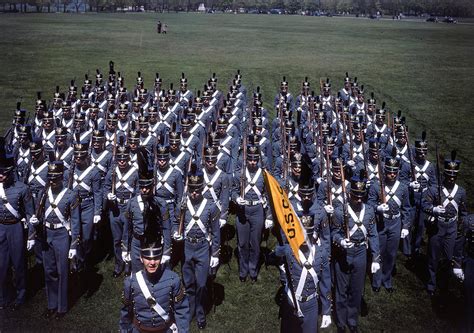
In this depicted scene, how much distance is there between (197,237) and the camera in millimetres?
8242

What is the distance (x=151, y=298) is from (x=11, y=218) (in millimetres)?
4416

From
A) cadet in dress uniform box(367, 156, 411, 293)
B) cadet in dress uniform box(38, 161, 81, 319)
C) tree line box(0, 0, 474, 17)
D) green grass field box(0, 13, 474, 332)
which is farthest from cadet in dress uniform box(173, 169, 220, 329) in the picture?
tree line box(0, 0, 474, 17)

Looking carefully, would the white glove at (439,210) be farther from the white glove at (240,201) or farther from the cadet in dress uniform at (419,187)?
the white glove at (240,201)

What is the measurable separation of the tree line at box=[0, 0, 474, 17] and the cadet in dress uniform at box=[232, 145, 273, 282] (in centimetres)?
9527

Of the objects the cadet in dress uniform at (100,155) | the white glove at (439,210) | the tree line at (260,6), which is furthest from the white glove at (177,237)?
the tree line at (260,6)

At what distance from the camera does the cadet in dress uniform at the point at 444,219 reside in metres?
9.73

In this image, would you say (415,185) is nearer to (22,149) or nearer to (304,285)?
(304,285)

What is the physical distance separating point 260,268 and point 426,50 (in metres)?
57.3

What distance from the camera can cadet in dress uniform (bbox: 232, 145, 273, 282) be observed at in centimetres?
1012

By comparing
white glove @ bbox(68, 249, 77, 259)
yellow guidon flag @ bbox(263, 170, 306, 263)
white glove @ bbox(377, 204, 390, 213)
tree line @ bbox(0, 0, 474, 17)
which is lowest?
white glove @ bbox(68, 249, 77, 259)

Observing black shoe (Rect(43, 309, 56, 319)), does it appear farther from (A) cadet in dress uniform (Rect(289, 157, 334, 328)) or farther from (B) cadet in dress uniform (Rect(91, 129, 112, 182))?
(A) cadet in dress uniform (Rect(289, 157, 334, 328))

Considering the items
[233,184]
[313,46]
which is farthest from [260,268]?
[313,46]

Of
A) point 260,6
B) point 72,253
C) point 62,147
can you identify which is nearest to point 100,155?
point 62,147

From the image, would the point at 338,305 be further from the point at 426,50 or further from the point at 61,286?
the point at 426,50
